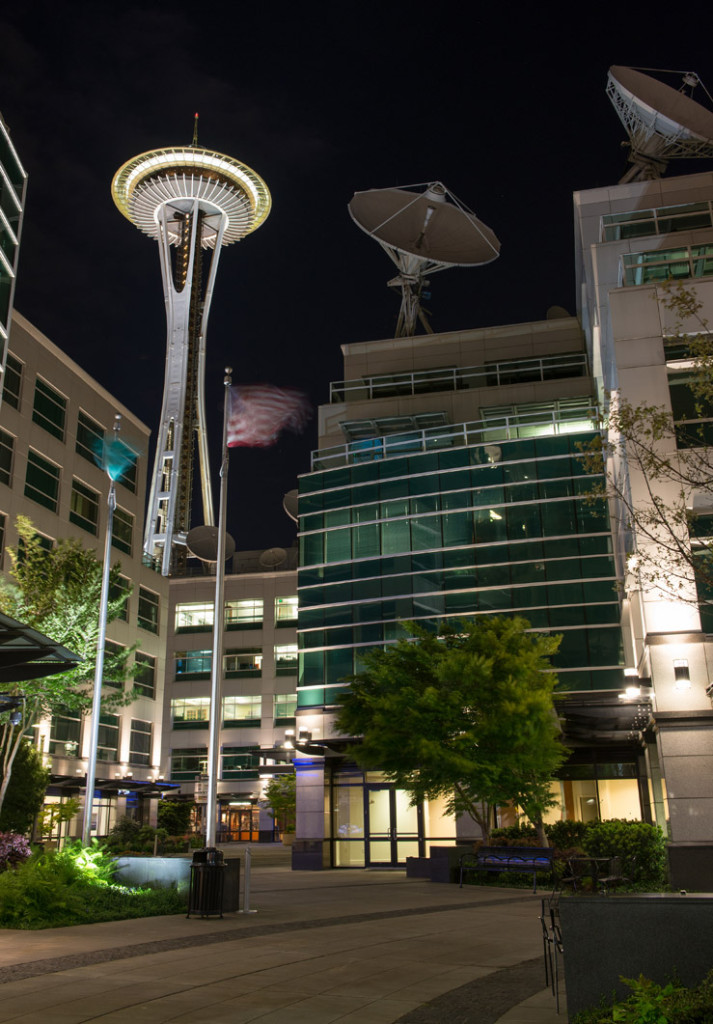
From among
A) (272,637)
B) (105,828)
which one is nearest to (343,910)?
(105,828)

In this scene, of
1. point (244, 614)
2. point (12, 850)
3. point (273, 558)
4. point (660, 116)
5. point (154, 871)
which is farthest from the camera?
point (273, 558)

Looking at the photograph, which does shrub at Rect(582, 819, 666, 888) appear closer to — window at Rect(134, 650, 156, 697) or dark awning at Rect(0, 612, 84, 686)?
dark awning at Rect(0, 612, 84, 686)

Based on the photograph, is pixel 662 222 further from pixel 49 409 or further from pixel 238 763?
pixel 238 763

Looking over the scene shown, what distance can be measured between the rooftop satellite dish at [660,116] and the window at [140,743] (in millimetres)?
43264

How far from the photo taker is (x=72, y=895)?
17812 millimetres

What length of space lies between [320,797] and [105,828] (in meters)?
17.7

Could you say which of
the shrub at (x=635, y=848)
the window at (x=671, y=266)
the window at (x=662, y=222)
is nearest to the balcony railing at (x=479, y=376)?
the window at (x=662, y=222)

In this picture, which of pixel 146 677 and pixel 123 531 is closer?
pixel 123 531

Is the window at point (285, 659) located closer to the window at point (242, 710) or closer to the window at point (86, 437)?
the window at point (242, 710)

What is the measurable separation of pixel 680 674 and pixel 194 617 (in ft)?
199

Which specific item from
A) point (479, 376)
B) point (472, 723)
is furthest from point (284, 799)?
point (472, 723)

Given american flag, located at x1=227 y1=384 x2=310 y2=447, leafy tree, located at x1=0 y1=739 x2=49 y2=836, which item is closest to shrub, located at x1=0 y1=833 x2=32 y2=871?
american flag, located at x1=227 y1=384 x2=310 y2=447

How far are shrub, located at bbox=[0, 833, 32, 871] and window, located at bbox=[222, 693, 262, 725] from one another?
185 ft

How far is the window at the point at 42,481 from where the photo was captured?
46375mm
